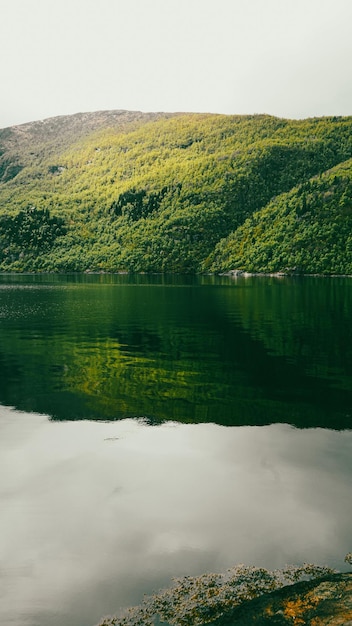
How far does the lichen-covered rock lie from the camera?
373 inches

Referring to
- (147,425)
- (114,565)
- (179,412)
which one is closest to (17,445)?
(147,425)

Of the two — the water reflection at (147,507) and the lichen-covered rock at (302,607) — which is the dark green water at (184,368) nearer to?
the water reflection at (147,507)

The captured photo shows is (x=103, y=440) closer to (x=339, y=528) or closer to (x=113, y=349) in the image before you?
(x=339, y=528)

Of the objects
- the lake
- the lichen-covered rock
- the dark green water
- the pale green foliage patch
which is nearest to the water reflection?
the lake

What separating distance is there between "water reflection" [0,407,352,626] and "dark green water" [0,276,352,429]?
2.86 meters

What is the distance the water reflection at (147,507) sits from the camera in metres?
12.1

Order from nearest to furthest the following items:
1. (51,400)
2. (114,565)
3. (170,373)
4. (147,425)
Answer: (114,565) < (147,425) < (51,400) < (170,373)

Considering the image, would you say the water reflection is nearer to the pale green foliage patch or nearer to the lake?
the lake

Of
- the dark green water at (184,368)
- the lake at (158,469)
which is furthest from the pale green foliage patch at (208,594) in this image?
the dark green water at (184,368)

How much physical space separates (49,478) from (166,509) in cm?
489

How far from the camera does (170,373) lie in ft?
117

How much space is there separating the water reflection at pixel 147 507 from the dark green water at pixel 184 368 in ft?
9.39

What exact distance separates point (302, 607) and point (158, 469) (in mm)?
9858

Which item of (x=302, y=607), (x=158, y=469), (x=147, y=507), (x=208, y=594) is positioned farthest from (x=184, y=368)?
(x=302, y=607)
